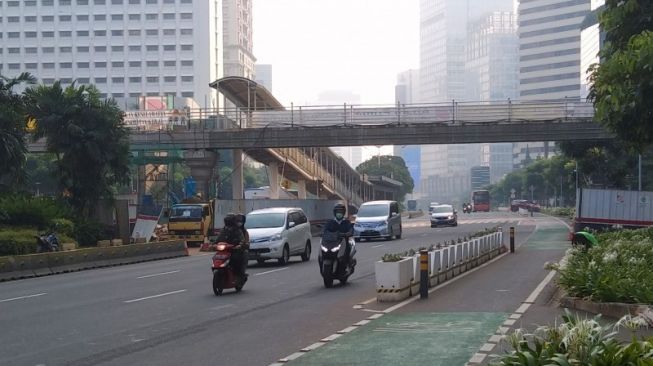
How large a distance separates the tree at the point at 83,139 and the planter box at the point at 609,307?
28.7 m

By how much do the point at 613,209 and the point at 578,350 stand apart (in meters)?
37.5

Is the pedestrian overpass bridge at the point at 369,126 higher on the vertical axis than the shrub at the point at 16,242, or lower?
higher

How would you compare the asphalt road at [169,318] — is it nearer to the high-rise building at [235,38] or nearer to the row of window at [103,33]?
the row of window at [103,33]

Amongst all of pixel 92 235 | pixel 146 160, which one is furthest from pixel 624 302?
pixel 146 160

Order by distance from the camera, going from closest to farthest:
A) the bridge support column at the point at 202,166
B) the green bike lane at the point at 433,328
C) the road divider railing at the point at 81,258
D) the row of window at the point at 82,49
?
the green bike lane at the point at 433,328
the road divider railing at the point at 81,258
the bridge support column at the point at 202,166
the row of window at the point at 82,49

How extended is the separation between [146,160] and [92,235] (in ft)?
39.7

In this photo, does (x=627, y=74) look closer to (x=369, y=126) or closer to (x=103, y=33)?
(x=369, y=126)

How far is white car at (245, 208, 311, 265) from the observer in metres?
24.4

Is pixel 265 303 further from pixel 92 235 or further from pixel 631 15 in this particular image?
pixel 92 235

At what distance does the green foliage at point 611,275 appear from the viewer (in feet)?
41.6

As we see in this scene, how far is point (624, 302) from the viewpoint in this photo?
12633 millimetres

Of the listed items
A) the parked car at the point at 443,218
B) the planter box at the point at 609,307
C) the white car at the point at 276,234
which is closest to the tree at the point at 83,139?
the white car at the point at 276,234

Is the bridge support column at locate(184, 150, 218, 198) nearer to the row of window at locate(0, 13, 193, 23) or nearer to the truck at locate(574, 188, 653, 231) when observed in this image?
the truck at locate(574, 188, 653, 231)

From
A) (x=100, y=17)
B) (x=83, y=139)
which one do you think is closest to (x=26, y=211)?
(x=83, y=139)
